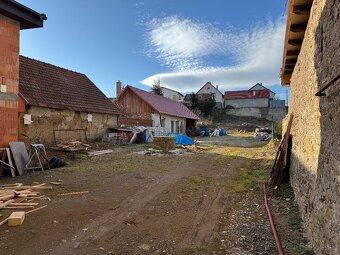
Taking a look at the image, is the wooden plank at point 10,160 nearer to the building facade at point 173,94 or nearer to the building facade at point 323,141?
the building facade at point 323,141

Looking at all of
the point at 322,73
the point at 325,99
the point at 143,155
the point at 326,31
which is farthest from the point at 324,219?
the point at 143,155

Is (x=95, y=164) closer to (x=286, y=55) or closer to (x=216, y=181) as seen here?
(x=216, y=181)

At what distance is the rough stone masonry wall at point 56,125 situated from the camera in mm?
16484

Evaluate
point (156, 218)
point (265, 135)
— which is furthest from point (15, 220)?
point (265, 135)

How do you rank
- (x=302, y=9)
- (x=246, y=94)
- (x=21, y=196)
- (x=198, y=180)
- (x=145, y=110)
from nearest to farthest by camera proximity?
(x=302, y=9) < (x=21, y=196) < (x=198, y=180) < (x=145, y=110) < (x=246, y=94)

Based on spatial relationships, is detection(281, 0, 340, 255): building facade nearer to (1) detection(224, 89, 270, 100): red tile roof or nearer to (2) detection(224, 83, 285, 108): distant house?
(2) detection(224, 83, 285, 108): distant house

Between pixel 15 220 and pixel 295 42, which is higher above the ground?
pixel 295 42

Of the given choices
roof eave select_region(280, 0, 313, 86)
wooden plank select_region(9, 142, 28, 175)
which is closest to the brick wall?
wooden plank select_region(9, 142, 28, 175)

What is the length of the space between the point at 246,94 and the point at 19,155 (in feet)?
216

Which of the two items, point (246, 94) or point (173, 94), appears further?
point (173, 94)

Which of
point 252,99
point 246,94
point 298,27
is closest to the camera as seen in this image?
point 298,27

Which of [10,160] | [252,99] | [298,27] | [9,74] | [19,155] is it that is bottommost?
[10,160]

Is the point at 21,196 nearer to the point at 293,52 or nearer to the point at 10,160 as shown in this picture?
the point at 10,160

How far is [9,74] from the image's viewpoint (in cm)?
1220
